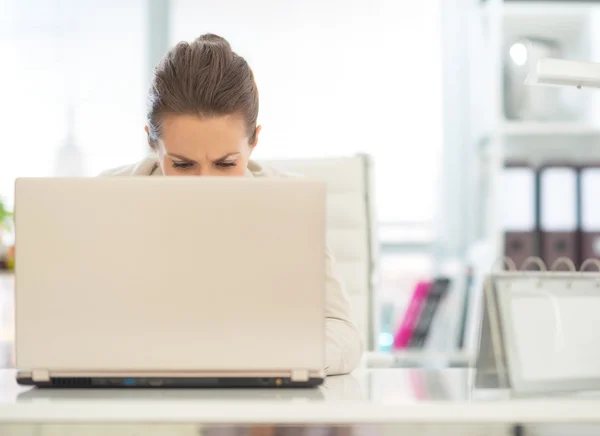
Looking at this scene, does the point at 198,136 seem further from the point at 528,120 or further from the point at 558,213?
the point at 528,120

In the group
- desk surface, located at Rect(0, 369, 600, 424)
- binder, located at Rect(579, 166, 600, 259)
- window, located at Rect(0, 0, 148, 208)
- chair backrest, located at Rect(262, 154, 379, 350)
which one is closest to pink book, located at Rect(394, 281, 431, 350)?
binder, located at Rect(579, 166, 600, 259)

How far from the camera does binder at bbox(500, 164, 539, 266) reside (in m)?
2.60

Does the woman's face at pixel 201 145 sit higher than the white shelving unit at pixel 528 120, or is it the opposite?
the white shelving unit at pixel 528 120

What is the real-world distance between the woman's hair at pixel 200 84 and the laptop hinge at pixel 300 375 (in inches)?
25.2

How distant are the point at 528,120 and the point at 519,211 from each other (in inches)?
15.6

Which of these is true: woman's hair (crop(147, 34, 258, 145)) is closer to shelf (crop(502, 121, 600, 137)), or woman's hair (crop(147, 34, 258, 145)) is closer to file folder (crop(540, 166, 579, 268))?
file folder (crop(540, 166, 579, 268))

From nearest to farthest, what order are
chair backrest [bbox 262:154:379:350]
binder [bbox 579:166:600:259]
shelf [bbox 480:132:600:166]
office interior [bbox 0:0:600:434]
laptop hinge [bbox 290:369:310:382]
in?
laptop hinge [bbox 290:369:310:382], chair backrest [bbox 262:154:379:350], binder [bbox 579:166:600:259], shelf [bbox 480:132:600:166], office interior [bbox 0:0:600:434]

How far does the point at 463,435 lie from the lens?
2.71 ft

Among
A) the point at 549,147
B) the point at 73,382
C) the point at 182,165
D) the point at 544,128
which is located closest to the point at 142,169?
the point at 182,165

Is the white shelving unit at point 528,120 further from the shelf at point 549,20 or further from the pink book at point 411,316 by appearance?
the pink book at point 411,316

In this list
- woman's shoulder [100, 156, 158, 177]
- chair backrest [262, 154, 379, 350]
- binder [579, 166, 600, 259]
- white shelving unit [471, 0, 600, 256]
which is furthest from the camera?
white shelving unit [471, 0, 600, 256]

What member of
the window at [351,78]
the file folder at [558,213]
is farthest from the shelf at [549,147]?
the file folder at [558,213]

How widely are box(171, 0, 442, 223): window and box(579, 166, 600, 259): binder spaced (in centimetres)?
75

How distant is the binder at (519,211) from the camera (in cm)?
260
